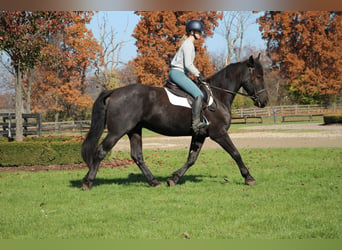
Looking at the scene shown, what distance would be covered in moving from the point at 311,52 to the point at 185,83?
94.3 feet

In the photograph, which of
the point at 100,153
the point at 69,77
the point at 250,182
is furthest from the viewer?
the point at 69,77

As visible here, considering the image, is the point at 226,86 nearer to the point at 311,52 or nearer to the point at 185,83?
the point at 185,83

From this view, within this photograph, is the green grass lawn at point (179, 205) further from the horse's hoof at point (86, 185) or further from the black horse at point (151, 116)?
the black horse at point (151, 116)

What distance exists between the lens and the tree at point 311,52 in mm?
32000

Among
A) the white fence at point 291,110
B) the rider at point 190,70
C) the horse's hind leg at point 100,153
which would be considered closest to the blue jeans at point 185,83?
the rider at point 190,70

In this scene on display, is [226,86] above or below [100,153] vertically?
above

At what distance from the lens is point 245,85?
7.28 m

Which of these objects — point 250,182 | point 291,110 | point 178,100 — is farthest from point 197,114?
point 291,110

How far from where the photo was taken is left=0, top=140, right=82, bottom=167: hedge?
405 inches

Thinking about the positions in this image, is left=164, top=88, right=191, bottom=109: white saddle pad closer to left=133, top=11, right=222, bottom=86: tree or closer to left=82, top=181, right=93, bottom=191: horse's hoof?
left=82, top=181, right=93, bottom=191: horse's hoof

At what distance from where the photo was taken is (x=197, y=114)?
671 cm

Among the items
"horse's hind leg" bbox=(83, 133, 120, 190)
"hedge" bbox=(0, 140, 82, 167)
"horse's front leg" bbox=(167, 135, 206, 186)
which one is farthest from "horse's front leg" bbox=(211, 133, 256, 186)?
"hedge" bbox=(0, 140, 82, 167)

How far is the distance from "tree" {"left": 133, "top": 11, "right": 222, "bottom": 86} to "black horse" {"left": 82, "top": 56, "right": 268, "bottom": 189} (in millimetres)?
21276

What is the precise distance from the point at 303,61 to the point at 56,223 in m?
30.4
